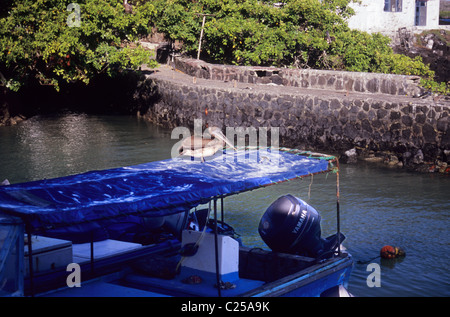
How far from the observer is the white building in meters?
34.3

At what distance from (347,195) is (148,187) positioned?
8341 millimetres

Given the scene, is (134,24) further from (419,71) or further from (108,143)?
(419,71)

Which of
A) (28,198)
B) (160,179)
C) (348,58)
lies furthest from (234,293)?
(348,58)

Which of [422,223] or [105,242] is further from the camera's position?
[422,223]

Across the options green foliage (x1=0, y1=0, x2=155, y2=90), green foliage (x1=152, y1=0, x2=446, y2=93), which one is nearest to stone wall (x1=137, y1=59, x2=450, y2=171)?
green foliage (x1=152, y1=0, x2=446, y2=93)

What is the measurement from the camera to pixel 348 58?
24.6 metres

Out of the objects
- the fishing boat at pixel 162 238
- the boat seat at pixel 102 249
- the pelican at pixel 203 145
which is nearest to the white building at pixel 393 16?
the pelican at pixel 203 145

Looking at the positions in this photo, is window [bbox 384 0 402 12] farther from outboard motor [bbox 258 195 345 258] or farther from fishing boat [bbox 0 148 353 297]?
outboard motor [bbox 258 195 345 258]

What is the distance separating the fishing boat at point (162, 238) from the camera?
5949 mm

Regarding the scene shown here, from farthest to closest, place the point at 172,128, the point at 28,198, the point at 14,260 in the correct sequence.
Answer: the point at 172,128
the point at 28,198
the point at 14,260

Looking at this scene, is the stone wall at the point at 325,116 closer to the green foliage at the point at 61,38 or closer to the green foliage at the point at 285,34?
the green foliage at the point at 285,34

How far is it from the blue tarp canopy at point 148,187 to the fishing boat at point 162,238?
11 millimetres

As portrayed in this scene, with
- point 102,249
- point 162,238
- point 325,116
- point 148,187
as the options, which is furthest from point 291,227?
point 325,116

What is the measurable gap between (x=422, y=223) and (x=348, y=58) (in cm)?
1329
